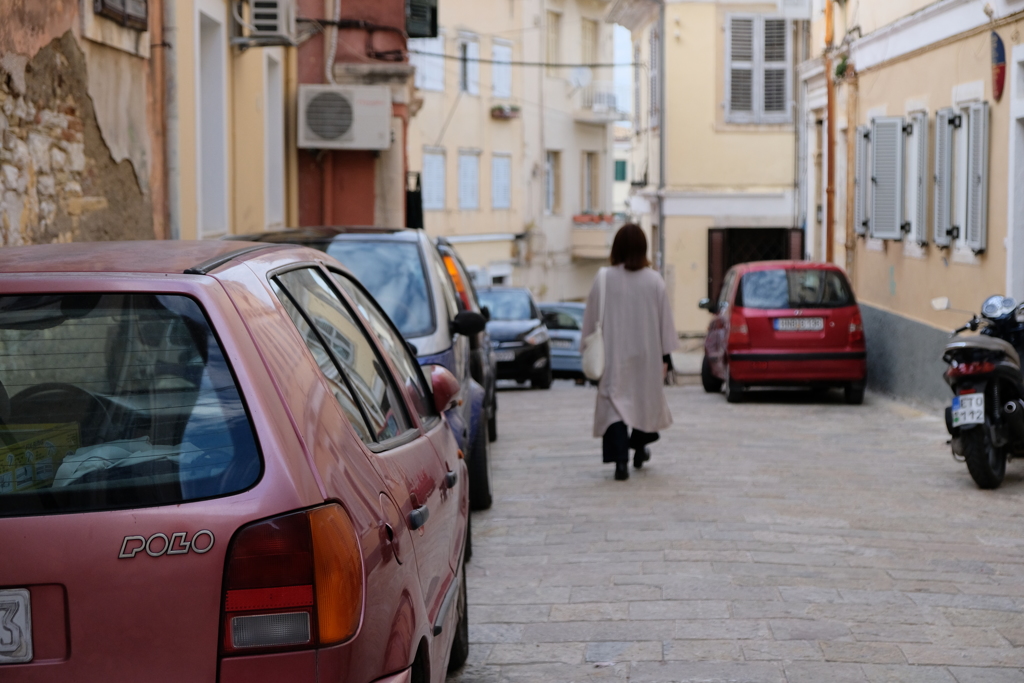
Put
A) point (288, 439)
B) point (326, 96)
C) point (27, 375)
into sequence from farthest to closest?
point (326, 96)
point (27, 375)
point (288, 439)

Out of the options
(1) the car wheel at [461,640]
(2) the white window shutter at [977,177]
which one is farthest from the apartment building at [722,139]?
(1) the car wheel at [461,640]

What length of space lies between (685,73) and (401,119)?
1333 centimetres

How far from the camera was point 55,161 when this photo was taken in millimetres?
7707

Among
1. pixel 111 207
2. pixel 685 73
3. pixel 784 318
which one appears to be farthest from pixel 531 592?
pixel 685 73

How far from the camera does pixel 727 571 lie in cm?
626

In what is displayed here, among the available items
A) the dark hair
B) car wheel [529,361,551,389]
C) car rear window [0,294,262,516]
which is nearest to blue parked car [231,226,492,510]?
the dark hair

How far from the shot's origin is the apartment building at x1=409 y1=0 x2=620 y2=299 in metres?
37.6

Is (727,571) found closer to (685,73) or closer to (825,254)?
(825,254)

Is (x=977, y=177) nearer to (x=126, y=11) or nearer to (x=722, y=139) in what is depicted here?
(x=126, y=11)

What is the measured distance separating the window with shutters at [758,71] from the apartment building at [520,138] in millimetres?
8979

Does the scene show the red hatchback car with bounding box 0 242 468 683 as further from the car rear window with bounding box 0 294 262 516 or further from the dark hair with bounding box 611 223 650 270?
the dark hair with bounding box 611 223 650 270

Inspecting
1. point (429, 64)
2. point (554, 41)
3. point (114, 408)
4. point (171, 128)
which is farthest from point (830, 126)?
point (554, 41)

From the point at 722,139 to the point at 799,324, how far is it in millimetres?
15119

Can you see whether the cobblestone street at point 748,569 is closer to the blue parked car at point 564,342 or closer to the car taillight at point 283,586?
the car taillight at point 283,586
